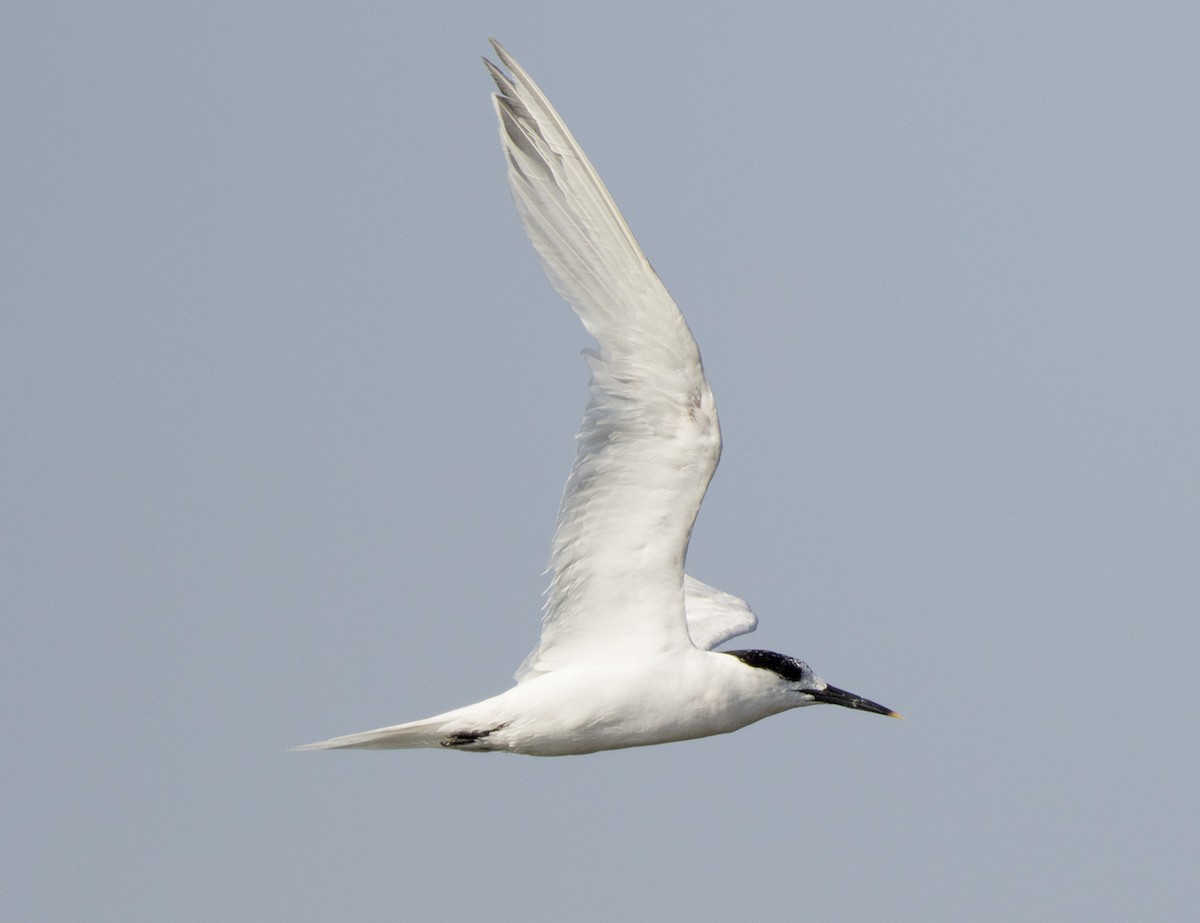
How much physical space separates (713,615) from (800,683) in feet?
7.67

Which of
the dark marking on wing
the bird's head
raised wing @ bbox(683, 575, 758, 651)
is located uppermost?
raised wing @ bbox(683, 575, 758, 651)

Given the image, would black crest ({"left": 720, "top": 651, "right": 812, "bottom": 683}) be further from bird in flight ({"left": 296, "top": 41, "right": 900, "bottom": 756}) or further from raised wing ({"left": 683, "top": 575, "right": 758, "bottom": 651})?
raised wing ({"left": 683, "top": 575, "right": 758, "bottom": 651})

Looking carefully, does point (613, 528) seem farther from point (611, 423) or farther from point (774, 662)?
point (774, 662)

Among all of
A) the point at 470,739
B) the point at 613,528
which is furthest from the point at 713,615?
the point at 470,739

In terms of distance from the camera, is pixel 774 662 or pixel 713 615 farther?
pixel 713 615

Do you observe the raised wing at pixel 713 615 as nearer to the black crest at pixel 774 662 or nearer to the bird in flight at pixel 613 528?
the black crest at pixel 774 662

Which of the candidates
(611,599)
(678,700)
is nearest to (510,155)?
(611,599)

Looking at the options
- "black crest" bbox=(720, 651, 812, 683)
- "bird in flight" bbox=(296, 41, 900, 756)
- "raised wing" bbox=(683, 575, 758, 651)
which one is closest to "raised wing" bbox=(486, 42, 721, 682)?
"bird in flight" bbox=(296, 41, 900, 756)

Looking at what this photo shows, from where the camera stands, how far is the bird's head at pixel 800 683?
38.4 ft

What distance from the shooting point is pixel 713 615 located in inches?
560

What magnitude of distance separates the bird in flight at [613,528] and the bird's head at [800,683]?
11 mm

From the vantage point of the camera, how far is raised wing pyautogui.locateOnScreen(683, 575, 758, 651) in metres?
13.7

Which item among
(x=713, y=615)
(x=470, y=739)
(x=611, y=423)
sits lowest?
(x=470, y=739)

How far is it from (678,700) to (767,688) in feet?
2.53
